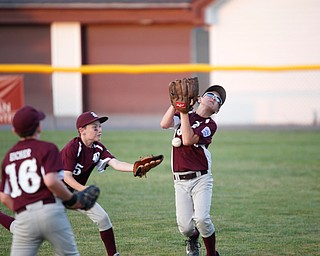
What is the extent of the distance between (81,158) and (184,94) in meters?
1.14

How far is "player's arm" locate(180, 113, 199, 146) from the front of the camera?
22.1 ft

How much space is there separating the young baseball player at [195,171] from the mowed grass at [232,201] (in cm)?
56

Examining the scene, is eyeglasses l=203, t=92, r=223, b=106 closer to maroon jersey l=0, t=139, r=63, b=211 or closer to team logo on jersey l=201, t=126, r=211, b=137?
team logo on jersey l=201, t=126, r=211, b=137

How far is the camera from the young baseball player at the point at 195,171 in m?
6.88

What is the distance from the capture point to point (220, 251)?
24.6 feet

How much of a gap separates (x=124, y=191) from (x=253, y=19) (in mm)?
11867

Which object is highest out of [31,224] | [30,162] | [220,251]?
[30,162]

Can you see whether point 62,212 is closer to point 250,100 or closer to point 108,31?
point 250,100

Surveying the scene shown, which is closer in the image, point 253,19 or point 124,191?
point 124,191

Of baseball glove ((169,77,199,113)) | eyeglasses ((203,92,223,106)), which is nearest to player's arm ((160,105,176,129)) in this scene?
baseball glove ((169,77,199,113))

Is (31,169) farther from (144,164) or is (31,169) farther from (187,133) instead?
(187,133)

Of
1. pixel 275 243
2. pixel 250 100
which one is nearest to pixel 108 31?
pixel 250 100

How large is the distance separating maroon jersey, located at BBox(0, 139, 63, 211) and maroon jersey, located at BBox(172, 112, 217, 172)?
1800mm

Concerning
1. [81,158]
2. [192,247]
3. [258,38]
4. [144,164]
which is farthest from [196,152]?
[258,38]
